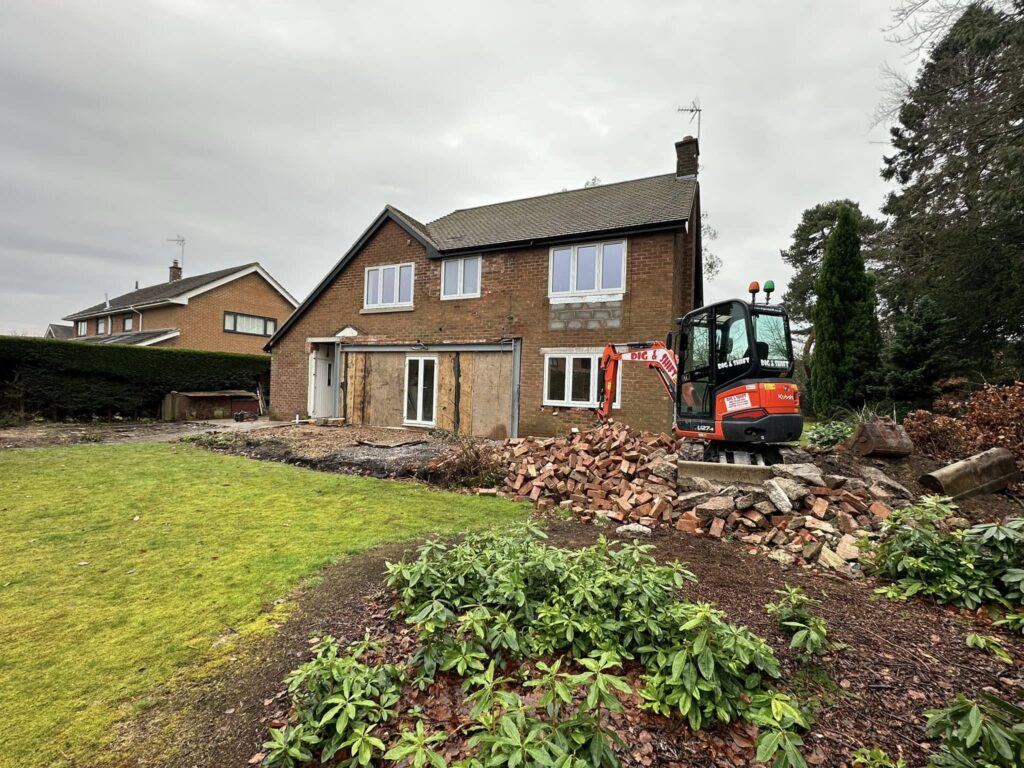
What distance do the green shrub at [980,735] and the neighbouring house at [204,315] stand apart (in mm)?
31434

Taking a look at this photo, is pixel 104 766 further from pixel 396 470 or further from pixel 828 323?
pixel 828 323

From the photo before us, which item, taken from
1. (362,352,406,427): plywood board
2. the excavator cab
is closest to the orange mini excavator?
the excavator cab

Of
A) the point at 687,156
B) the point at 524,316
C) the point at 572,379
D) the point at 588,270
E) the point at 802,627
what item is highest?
the point at 687,156

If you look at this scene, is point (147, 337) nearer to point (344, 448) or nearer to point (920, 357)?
point (344, 448)

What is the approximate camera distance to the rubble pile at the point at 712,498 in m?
5.07

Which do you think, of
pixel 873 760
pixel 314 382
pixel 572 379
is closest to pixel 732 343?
pixel 572 379

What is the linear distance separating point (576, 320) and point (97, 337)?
34.1 m

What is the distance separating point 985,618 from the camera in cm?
337

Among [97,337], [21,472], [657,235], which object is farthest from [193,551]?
[97,337]

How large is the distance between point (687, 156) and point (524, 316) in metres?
7.07

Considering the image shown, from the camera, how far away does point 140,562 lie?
4559 mm

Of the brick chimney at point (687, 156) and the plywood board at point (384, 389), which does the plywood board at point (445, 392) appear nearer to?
the plywood board at point (384, 389)

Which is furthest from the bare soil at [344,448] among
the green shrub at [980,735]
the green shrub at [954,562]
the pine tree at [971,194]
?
the pine tree at [971,194]

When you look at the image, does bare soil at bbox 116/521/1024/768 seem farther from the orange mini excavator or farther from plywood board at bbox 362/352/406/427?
plywood board at bbox 362/352/406/427
